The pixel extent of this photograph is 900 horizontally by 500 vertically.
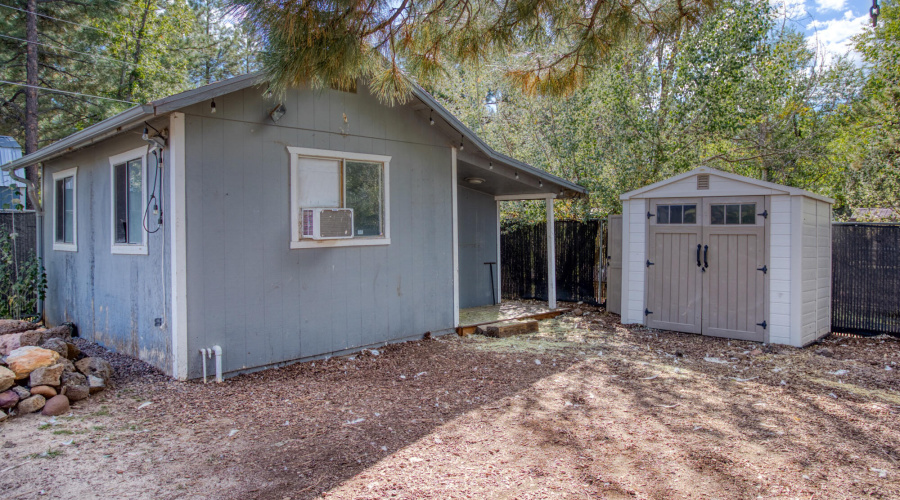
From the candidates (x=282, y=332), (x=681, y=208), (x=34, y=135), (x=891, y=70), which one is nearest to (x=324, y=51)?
(x=282, y=332)

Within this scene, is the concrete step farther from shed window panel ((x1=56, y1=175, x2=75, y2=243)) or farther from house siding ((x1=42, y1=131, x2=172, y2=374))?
shed window panel ((x1=56, y1=175, x2=75, y2=243))

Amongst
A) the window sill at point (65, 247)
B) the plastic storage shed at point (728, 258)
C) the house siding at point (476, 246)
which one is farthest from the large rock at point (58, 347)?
the plastic storage shed at point (728, 258)

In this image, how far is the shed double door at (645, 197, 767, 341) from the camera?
6547mm

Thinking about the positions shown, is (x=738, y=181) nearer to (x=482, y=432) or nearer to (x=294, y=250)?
(x=482, y=432)

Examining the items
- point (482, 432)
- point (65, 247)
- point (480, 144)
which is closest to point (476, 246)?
point (480, 144)

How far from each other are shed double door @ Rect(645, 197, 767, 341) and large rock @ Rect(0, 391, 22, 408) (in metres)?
6.87

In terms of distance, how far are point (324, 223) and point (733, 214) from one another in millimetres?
4931

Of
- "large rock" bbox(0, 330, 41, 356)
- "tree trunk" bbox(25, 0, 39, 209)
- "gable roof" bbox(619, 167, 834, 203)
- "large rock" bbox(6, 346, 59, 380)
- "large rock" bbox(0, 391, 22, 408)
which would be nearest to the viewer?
"large rock" bbox(0, 391, 22, 408)

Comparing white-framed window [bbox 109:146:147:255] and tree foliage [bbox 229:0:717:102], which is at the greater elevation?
tree foliage [bbox 229:0:717:102]

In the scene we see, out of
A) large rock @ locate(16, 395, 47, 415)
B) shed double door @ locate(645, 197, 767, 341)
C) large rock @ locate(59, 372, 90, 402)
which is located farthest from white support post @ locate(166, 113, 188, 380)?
shed double door @ locate(645, 197, 767, 341)

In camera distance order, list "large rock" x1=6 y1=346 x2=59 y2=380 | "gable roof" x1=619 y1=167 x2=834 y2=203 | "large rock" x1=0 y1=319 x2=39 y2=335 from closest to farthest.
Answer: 1. "large rock" x1=6 y1=346 x2=59 y2=380
2. "gable roof" x1=619 y1=167 x2=834 y2=203
3. "large rock" x1=0 y1=319 x2=39 y2=335

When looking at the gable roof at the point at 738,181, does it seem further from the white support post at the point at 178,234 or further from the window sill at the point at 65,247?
the window sill at the point at 65,247

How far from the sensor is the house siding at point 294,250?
16.2ft

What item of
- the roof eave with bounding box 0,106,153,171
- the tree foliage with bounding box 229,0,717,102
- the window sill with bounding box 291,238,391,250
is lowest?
the window sill with bounding box 291,238,391,250
